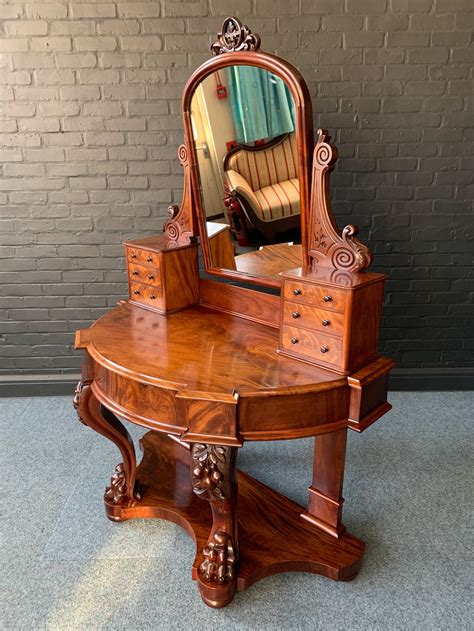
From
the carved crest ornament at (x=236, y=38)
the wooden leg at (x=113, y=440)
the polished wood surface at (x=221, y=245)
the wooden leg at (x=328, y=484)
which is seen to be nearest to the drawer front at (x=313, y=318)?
the polished wood surface at (x=221, y=245)

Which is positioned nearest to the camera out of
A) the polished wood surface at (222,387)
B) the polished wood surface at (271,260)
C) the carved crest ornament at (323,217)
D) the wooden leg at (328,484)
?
the polished wood surface at (222,387)

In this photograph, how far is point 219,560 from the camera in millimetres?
1550

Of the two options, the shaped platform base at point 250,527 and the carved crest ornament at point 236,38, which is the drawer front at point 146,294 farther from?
the carved crest ornament at point 236,38

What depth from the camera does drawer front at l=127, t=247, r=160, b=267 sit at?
179 centimetres

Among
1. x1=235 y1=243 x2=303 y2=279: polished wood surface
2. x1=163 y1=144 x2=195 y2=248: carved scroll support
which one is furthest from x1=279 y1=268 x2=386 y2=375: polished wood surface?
x1=163 y1=144 x2=195 y2=248: carved scroll support

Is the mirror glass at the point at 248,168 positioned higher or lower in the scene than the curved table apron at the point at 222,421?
higher

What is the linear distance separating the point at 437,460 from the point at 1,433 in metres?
2.25

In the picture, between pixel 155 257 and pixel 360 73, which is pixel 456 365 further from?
pixel 155 257

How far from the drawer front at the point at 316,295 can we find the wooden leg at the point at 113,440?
0.75 m

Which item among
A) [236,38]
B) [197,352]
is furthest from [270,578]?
[236,38]

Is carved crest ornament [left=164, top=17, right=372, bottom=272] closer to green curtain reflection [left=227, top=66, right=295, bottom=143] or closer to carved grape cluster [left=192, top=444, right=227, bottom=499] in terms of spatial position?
green curtain reflection [left=227, top=66, right=295, bottom=143]

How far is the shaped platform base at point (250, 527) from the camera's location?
1.63m

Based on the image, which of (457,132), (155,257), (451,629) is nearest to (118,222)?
(155,257)

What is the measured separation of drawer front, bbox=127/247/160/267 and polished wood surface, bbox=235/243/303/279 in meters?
0.32
